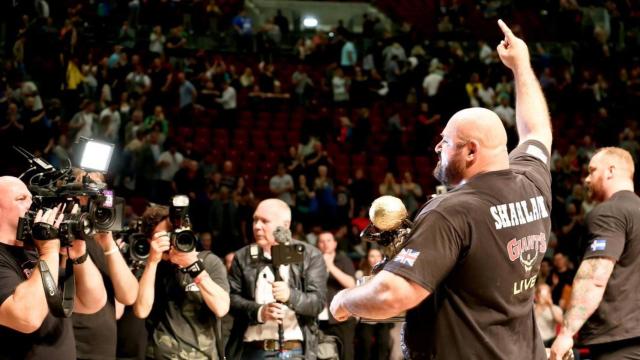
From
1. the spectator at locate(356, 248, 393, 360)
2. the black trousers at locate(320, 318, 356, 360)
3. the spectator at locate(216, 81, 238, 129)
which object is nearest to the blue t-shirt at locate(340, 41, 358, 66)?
the spectator at locate(216, 81, 238, 129)

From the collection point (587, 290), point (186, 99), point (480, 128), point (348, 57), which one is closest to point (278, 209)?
point (587, 290)

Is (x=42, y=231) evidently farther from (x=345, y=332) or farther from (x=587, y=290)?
(x=345, y=332)

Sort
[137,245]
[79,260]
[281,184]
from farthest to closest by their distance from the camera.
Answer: [281,184] → [137,245] → [79,260]

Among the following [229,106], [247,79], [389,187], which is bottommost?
[389,187]

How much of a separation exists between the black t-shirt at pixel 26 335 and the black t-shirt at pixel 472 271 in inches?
65.0

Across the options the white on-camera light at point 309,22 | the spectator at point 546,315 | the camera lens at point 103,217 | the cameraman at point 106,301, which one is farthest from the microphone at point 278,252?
the white on-camera light at point 309,22

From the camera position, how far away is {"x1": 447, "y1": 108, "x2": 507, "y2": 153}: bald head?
3107mm

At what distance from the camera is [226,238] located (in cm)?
1195

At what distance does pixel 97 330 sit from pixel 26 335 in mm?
830

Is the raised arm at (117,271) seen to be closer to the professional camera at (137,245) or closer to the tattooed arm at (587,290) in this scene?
the professional camera at (137,245)

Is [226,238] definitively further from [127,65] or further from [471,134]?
[471,134]

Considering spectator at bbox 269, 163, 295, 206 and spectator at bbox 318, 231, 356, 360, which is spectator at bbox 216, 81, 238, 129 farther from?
spectator at bbox 318, 231, 356, 360

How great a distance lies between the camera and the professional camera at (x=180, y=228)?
15.6ft

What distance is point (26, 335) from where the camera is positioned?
3.72 m
